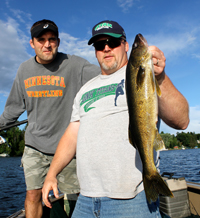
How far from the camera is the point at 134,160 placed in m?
2.21

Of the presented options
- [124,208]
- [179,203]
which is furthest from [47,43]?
[179,203]

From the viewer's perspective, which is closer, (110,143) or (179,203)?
(110,143)

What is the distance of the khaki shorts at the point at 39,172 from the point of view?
3.98 meters

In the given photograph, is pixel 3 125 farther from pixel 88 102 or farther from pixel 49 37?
pixel 88 102

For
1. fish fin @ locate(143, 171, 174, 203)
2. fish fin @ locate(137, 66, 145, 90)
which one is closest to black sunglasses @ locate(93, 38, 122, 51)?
fish fin @ locate(137, 66, 145, 90)

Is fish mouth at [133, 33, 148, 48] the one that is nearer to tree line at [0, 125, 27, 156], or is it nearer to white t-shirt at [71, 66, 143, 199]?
white t-shirt at [71, 66, 143, 199]

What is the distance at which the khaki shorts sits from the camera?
3.98 metres

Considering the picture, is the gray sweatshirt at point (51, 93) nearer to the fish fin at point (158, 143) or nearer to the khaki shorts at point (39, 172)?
the khaki shorts at point (39, 172)

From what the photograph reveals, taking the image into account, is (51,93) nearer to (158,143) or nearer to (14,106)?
(14,106)

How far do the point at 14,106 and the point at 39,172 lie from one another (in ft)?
4.89

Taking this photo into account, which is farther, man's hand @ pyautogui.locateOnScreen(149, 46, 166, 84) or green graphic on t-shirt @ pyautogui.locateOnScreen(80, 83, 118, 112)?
green graphic on t-shirt @ pyautogui.locateOnScreen(80, 83, 118, 112)

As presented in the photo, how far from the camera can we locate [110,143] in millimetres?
2314

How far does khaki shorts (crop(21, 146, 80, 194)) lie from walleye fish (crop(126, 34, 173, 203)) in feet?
8.21

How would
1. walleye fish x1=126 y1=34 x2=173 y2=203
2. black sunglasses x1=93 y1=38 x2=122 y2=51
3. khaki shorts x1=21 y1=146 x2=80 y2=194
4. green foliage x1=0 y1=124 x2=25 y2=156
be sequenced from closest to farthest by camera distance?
walleye fish x1=126 y1=34 x2=173 y2=203 < black sunglasses x1=93 y1=38 x2=122 y2=51 < khaki shorts x1=21 y1=146 x2=80 y2=194 < green foliage x1=0 y1=124 x2=25 y2=156
